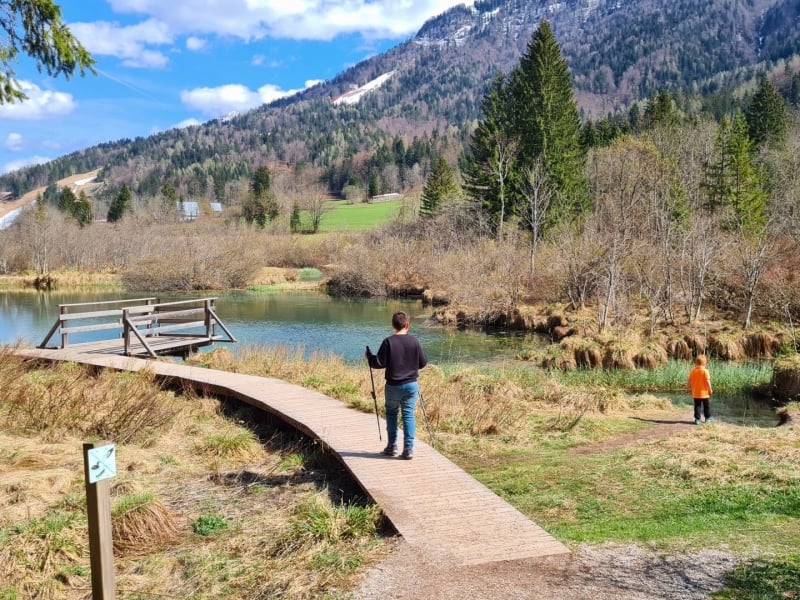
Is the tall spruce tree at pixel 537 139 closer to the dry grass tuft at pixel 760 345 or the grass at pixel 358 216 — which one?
the dry grass tuft at pixel 760 345

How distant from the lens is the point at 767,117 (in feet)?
182

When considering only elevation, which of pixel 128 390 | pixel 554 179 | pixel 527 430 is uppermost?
pixel 554 179

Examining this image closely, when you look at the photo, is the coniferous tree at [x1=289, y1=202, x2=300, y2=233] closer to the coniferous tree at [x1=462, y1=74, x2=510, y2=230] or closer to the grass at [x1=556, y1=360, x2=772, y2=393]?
the coniferous tree at [x1=462, y1=74, x2=510, y2=230]

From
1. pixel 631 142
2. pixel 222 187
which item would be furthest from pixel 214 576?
pixel 222 187

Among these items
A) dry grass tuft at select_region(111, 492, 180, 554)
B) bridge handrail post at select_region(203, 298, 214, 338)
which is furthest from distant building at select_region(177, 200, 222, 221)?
dry grass tuft at select_region(111, 492, 180, 554)

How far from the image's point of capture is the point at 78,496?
23.2 ft

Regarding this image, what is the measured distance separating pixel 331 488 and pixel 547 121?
43652 millimetres

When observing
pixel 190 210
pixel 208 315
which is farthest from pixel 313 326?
pixel 190 210

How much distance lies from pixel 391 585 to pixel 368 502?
1.91 meters

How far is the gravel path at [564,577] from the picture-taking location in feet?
15.9

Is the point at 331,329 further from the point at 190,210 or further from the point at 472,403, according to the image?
the point at 190,210

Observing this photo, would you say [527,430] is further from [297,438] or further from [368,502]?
[368,502]

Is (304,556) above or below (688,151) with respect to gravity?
below

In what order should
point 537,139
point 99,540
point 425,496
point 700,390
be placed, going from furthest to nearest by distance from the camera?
1. point 537,139
2. point 700,390
3. point 425,496
4. point 99,540
